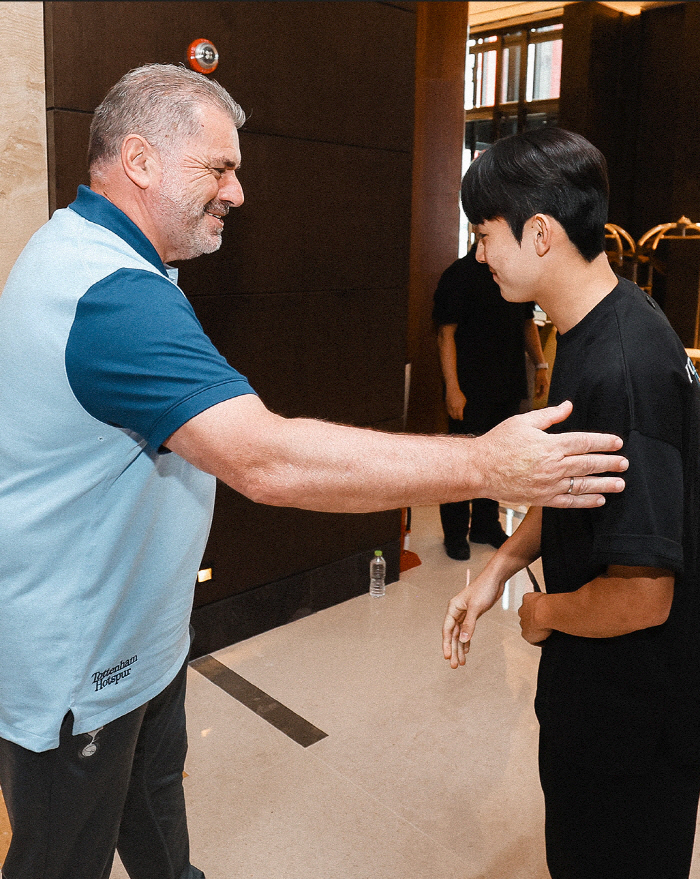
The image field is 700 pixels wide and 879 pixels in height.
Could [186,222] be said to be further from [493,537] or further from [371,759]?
[493,537]

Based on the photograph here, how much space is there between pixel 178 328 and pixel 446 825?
1675 mm

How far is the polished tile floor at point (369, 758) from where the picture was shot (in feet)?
6.59

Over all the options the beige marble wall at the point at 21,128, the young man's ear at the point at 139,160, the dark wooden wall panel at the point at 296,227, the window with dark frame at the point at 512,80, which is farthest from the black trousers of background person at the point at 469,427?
the window with dark frame at the point at 512,80

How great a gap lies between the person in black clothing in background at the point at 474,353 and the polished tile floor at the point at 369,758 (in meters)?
1.05

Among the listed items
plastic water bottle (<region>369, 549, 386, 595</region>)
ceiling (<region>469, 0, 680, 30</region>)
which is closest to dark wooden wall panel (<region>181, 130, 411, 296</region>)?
plastic water bottle (<region>369, 549, 386, 595</region>)

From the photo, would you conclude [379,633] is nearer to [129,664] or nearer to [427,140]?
[129,664]

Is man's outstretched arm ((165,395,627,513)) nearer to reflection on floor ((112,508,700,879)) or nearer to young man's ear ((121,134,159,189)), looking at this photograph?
young man's ear ((121,134,159,189))

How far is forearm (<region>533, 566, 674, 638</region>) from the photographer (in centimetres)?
113

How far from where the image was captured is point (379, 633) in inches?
126

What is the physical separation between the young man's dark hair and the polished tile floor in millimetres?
1572

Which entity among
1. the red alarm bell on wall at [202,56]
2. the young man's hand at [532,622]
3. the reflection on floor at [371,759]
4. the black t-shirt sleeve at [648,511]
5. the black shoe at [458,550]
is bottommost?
the reflection on floor at [371,759]

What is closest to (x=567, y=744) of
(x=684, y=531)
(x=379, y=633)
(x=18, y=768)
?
(x=684, y=531)

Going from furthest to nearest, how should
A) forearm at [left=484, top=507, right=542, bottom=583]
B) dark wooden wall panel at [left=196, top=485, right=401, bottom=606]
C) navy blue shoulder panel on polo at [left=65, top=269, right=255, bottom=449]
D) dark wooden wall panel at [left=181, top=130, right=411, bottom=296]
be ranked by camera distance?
dark wooden wall panel at [left=196, top=485, right=401, bottom=606] → dark wooden wall panel at [left=181, top=130, right=411, bottom=296] → forearm at [left=484, top=507, right=542, bottom=583] → navy blue shoulder panel on polo at [left=65, top=269, right=255, bottom=449]

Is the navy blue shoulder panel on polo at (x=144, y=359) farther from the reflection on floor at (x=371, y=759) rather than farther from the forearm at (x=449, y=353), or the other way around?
the forearm at (x=449, y=353)
